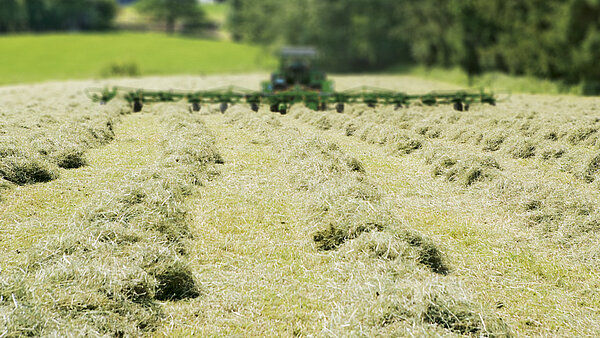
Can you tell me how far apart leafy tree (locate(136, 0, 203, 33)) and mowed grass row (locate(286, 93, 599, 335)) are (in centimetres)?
9575

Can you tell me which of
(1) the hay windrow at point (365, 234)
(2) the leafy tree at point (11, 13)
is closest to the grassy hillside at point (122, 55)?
(2) the leafy tree at point (11, 13)

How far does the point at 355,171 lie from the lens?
31.1 feet

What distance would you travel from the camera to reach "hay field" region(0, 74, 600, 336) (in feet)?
14.9

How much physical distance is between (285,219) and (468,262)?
2.69 m

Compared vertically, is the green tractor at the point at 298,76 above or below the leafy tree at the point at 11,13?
below

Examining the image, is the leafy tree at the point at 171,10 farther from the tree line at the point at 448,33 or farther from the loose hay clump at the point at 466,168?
the loose hay clump at the point at 466,168

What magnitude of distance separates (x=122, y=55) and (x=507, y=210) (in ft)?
217

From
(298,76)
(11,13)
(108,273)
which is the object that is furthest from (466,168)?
(11,13)

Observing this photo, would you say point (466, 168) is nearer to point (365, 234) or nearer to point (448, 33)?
point (365, 234)

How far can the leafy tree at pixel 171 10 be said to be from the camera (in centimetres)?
9976

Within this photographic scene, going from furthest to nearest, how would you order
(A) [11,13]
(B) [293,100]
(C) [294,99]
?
(A) [11,13]
(C) [294,99]
(B) [293,100]

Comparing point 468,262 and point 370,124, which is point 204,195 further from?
point 370,124

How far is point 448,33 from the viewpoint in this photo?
3988 cm

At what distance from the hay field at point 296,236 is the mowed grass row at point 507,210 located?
0.03 m
